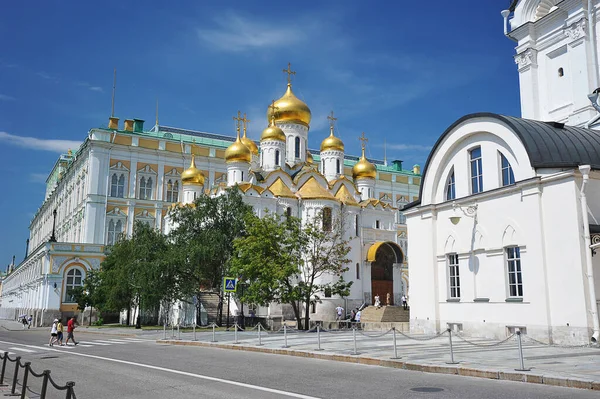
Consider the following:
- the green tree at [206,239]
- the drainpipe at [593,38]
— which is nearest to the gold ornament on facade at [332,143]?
the green tree at [206,239]

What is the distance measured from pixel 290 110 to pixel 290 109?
90 millimetres

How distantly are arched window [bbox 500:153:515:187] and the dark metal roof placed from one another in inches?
52.2

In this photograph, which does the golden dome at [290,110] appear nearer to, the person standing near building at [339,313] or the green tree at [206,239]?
the green tree at [206,239]

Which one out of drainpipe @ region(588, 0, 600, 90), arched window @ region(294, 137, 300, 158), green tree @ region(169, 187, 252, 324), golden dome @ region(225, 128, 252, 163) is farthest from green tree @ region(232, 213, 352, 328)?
arched window @ region(294, 137, 300, 158)

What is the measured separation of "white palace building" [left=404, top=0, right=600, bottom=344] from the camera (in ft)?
56.2

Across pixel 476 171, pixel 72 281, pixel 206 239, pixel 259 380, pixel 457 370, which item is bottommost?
pixel 259 380

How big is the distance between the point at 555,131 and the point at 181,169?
4879cm

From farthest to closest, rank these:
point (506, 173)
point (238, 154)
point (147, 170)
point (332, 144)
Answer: point (147, 170) → point (332, 144) → point (238, 154) → point (506, 173)

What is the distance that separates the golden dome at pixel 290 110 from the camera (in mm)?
48781

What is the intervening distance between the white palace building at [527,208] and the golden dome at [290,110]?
81.4ft

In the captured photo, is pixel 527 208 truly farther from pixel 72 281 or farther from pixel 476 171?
pixel 72 281

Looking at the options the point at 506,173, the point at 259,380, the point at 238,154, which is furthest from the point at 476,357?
the point at 238,154

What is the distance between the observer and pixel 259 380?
11.4 meters

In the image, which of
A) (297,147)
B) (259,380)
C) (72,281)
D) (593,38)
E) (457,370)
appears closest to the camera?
(259,380)
